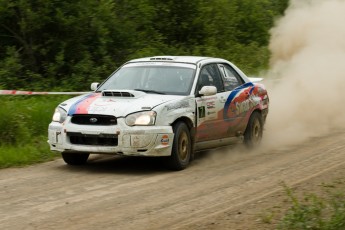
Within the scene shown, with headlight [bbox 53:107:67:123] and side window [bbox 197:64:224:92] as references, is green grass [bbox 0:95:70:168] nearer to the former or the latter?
headlight [bbox 53:107:67:123]

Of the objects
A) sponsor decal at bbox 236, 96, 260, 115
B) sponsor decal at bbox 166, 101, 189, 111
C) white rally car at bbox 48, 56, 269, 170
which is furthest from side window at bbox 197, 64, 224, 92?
sponsor decal at bbox 166, 101, 189, 111

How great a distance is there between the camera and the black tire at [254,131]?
41.8 feet

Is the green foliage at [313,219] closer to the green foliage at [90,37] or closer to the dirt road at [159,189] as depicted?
the dirt road at [159,189]

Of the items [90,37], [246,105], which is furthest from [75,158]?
[90,37]

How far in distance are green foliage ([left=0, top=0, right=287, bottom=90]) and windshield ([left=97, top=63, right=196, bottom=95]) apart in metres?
5.70

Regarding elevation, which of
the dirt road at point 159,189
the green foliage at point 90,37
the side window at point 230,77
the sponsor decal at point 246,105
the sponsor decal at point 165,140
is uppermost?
the green foliage at point 90,37

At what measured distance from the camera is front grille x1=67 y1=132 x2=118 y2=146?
10.1m

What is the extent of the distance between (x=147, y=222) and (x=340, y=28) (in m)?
16.1

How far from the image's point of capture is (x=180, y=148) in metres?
10.6

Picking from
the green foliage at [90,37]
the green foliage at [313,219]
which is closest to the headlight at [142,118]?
the green foliage at [313,219]

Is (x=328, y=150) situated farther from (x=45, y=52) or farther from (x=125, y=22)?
(x=125, y=22)

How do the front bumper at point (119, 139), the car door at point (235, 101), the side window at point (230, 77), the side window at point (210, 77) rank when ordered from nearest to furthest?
the front bumper at point (119, 139), the side window at point (210, 77), the car door at point (235, 101), the side window at point (230, 77)

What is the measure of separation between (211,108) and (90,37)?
28.3 ft

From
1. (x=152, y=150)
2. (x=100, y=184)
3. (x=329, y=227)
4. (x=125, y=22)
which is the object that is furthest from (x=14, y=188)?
(x=125, y=22)
